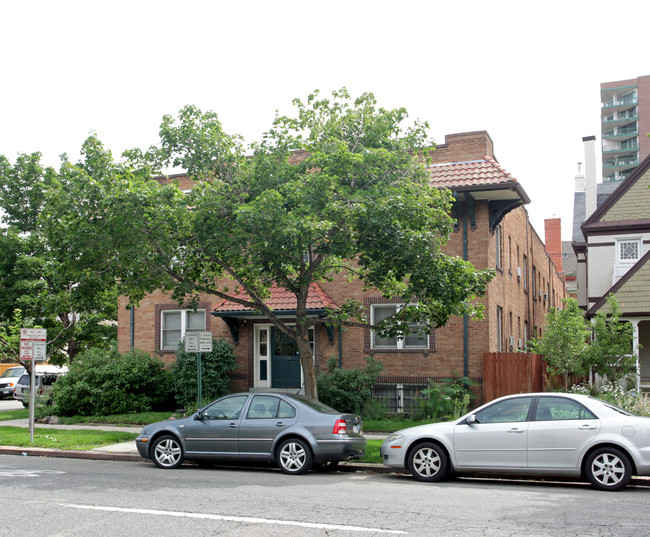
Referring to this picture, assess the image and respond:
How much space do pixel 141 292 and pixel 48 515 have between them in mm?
7102

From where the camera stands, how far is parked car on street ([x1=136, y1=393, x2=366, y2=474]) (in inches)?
439

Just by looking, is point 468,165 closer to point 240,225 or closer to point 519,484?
point 240,225

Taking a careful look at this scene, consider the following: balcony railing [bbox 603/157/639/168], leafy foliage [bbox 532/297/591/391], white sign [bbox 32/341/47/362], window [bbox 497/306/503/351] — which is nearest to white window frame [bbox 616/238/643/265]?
window [bbox 497/306/503/351]

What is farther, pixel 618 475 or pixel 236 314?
pixel 236 314

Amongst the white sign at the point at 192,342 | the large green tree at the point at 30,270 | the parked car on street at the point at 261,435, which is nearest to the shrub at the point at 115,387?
the large green tree at the point at 30,270

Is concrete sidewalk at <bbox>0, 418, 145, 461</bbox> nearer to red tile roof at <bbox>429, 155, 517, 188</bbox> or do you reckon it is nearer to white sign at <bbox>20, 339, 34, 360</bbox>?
white sign at <bbox>20, 339, 34, 360</bbox>

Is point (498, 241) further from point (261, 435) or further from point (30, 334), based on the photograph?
point (30, 334)

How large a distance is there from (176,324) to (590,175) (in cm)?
1959

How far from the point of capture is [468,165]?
64.1 feet

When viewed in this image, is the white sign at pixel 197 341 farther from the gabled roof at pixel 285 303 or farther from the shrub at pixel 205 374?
the shrub at pixel 205 374

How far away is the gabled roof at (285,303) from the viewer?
18.9 metres

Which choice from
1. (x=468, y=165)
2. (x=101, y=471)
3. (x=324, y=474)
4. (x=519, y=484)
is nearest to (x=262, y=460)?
(x=324, y=474)

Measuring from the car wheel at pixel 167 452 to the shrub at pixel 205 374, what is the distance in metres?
7.77

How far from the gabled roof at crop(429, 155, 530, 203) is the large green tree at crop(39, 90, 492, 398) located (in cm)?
397
